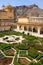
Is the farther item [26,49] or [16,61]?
[26,49]

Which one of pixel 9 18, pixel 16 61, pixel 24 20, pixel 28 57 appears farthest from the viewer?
pixel 9 18

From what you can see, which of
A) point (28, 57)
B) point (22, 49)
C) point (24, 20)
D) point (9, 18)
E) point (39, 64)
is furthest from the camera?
point (9, 18)

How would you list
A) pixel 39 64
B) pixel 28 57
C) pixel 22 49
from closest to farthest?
pixel 39 64 < pixel 28 57 < pixel 22 49

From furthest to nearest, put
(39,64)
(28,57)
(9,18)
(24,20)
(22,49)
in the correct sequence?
(9,18), (24,20), (22,49), (28,57), (39,64)

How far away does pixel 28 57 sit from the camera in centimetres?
1380

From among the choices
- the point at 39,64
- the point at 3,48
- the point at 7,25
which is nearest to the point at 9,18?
the point at 7,25

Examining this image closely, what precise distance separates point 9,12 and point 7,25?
222 inches

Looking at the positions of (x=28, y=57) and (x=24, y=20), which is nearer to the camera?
(x=28, y=57)

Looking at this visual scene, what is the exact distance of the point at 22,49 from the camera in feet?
53.9

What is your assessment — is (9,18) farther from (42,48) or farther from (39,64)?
(39,64)

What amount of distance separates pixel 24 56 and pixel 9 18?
2253 centimetres

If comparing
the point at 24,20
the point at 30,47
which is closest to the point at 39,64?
the point at 30,47

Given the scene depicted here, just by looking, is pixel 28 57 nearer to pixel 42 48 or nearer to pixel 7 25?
pixel 42 48

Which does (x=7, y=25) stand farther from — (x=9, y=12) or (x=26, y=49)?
(x=26, y=49)
